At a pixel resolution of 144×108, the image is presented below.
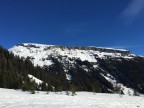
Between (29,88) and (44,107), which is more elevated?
(29,88)

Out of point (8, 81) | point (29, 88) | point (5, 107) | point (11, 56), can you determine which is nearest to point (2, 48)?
point (11, 56)

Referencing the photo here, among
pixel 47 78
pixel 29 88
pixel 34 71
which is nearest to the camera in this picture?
Result: pixel 29 88

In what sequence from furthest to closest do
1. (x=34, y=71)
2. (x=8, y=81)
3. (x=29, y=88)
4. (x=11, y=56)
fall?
(x=11, y=56), (x=34, y=71), (x=8, y=81), (x=29, y=88)

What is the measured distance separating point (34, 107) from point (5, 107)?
2.47 m

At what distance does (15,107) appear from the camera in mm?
24359

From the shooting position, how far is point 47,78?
103250 millimetres

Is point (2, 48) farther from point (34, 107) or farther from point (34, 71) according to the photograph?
point (34, 107)

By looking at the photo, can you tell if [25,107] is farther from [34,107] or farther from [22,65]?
[22,65]

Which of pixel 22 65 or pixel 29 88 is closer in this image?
pixel 29 88

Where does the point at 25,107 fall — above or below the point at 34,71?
below

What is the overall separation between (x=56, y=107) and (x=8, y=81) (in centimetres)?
4804

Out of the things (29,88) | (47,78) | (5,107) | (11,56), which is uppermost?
(11,56)

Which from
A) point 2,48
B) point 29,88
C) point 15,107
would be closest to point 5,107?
point 15,107

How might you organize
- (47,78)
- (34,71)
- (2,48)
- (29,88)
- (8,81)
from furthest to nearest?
(2,48) → (34,71) → (47,78) → (8,81) → (29,88)
